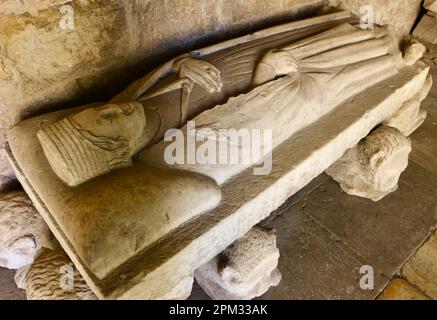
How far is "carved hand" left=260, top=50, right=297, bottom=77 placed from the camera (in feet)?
6.22

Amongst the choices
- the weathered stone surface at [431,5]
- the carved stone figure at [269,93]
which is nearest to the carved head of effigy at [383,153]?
the carved stone figure at [269,93]

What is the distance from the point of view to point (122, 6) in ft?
6.27

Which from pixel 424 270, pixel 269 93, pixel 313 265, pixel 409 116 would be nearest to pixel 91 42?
pixel 269 93

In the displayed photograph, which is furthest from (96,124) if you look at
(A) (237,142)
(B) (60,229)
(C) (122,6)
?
(C) (122,6)

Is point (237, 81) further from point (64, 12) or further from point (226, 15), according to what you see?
point (64, 12)

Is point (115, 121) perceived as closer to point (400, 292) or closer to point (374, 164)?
point (374, 164)

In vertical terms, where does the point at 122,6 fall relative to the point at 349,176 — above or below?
above

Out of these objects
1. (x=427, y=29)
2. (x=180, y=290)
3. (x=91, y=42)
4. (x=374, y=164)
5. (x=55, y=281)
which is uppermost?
(x=91, y=42)

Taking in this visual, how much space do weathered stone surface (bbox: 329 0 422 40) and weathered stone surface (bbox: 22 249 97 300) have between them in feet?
8.27

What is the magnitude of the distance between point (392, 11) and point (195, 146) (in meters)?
2.67

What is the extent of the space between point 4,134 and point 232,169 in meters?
1.14

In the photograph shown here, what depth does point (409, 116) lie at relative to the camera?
101 inches

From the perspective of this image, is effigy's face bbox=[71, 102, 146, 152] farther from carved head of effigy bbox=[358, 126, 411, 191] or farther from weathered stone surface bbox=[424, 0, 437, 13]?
weathered stone surface bbox=[424, 0, 437, 13]
